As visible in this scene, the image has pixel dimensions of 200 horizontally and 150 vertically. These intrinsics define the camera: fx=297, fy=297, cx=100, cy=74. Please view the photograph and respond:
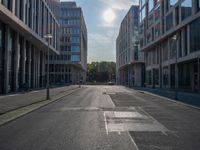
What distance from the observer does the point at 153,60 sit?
6900 centimetres

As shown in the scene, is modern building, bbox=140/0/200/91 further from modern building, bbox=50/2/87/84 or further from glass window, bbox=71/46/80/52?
glass window, bbox=71/46/80/52

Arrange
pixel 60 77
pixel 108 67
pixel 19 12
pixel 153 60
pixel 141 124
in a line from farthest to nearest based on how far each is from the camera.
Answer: pixel 108 67
pixel 60 77
pixel 153 60
pixel 19 12
pixel 141 124

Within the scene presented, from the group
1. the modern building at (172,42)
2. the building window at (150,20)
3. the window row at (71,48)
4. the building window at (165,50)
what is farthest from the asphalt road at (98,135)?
the window row at (71,48)

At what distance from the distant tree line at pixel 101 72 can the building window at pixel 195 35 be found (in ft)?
410

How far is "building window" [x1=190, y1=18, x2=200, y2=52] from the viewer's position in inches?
1555

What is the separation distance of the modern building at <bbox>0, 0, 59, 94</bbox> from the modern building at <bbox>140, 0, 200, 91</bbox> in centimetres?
2021

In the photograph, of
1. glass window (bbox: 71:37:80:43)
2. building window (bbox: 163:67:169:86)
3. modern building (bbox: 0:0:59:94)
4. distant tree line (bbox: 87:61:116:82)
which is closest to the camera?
modern building (bbox: 0:0:59:94)

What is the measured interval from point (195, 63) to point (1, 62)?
27345 millimetres

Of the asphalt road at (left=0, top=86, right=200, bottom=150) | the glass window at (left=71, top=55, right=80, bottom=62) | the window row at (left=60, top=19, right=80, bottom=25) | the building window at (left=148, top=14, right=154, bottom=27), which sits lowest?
the asphalt road at (left=0, top=86, right=200, bottom=150)

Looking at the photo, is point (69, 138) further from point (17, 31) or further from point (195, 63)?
point (195, 63)

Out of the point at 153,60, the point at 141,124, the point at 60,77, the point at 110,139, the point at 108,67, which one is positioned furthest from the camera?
the point at 108,67

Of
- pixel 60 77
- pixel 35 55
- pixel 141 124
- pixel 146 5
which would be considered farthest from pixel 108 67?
pixel 141 124

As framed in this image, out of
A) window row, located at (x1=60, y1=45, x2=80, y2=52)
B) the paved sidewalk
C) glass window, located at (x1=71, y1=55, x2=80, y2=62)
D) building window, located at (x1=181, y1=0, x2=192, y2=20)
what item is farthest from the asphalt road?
window row, located at (x1=60, y1=45, x2=80, y2=52)

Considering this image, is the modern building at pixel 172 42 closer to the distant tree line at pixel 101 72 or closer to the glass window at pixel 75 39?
the glass window at pixel 75 39
